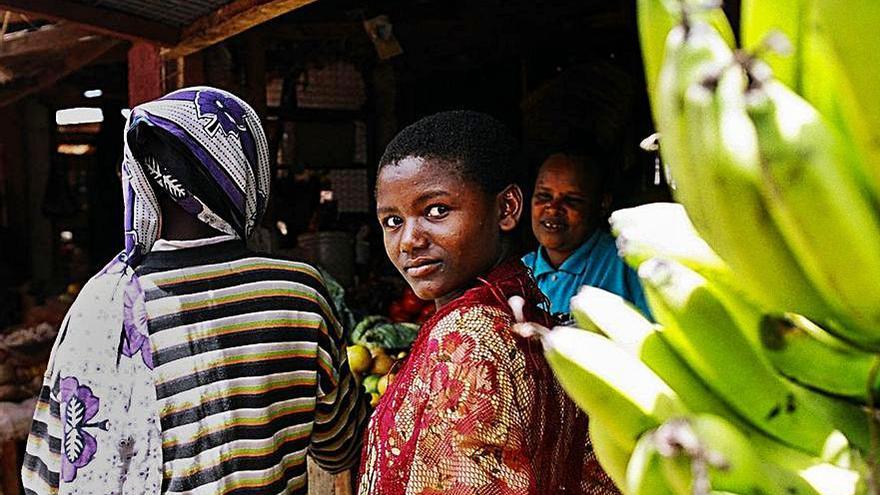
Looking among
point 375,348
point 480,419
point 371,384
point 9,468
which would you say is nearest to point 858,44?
point 480,419

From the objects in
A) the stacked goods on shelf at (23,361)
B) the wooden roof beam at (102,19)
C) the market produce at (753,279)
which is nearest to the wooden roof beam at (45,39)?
the wooden roof beam at (102,19)

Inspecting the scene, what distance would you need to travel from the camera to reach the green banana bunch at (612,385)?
92 centimetres

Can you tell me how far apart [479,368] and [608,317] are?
46 cm

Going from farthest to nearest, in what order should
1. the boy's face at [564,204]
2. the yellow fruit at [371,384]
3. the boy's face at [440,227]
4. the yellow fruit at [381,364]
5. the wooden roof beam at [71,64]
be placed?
the wooden roof beam at [71,64] → the yellow fruit at [381,364] → the yellow fruit at [371,384] → the boy's face at [564,204] → the boy's face at [440,227]

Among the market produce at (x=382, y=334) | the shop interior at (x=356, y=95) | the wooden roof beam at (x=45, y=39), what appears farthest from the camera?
the shop interior at (x=356, y=95)

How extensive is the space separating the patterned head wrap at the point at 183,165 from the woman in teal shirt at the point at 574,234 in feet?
6.22

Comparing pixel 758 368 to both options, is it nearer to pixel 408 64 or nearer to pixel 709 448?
pixel 709 448

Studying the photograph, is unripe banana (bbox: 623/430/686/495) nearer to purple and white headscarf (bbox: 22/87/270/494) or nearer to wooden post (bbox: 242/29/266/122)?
purple and white headscarf (bbox: 22/87/270/494)

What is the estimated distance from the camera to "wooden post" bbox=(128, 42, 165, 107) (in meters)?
3.53

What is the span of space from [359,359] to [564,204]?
44.1 inches

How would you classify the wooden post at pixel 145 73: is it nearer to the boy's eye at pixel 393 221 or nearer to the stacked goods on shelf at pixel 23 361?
the stacked goods on shelf at pixel 23 361

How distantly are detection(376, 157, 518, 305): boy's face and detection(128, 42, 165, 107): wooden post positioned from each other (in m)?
2.15

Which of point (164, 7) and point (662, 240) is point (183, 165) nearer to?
point (662, 240)

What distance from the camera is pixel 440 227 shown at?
65.1 inches
